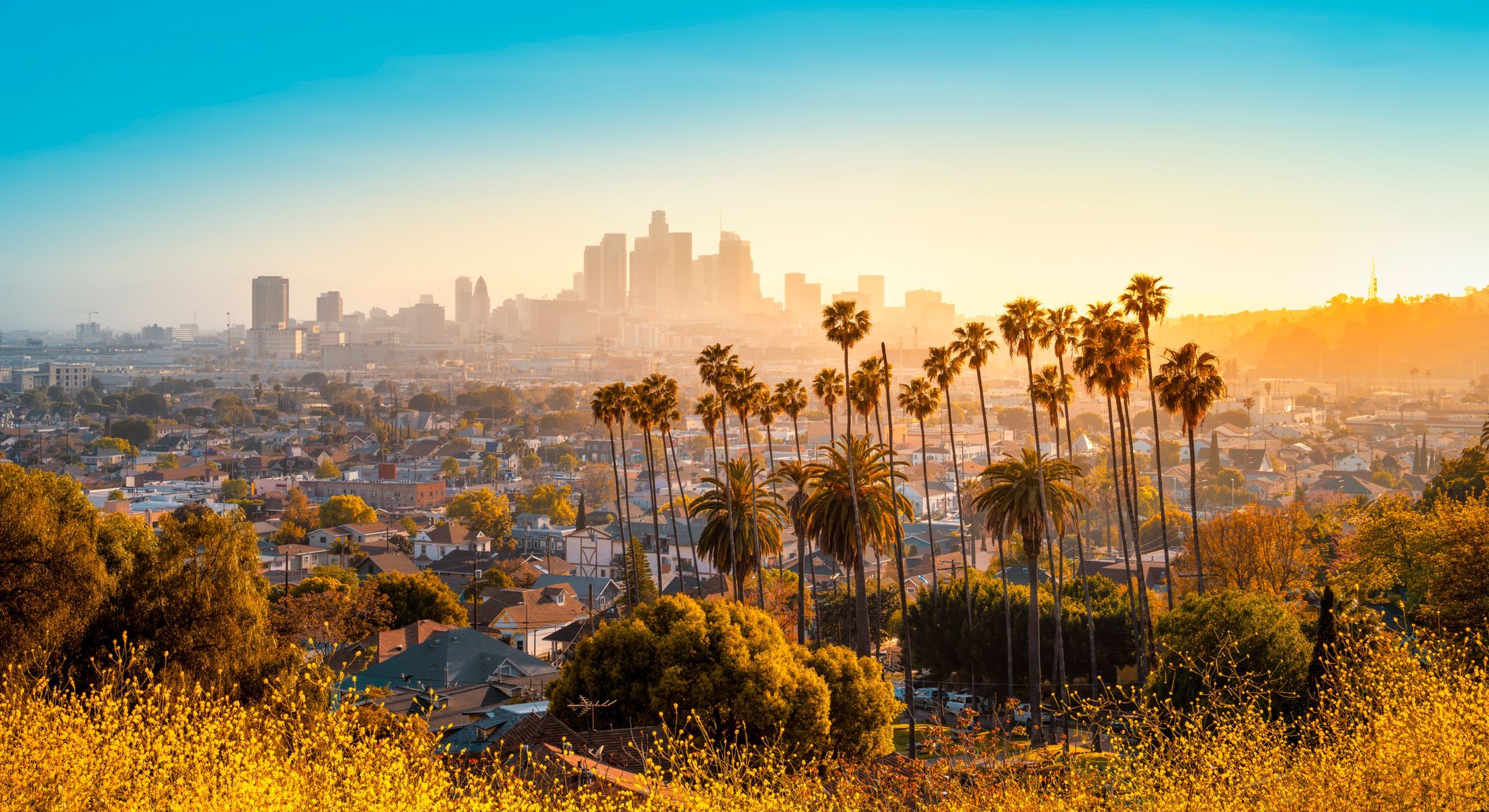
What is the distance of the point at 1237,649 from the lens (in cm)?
2241

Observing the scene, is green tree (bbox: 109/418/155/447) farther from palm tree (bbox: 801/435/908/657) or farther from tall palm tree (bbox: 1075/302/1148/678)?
tall palm tree (bbox: 1075/302/1148/678)

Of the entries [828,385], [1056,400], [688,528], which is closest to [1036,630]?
[1056,400]

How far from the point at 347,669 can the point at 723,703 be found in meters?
18.7

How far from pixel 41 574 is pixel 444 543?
182 ft

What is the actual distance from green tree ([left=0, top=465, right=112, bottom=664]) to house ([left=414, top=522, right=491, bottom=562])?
5186cm

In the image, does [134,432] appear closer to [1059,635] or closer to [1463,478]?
[1059,635]

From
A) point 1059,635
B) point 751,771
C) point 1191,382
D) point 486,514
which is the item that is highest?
point 1191,382

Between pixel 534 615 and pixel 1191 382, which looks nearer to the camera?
pixel 1191 382

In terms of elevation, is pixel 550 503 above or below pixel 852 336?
below

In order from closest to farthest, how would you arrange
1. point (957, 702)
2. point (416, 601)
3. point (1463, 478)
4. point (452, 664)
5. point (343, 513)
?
point (452, 664), point (957, 702), point (416, 601), point (1463, 478), point (343, 513)

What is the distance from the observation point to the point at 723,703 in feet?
71.9

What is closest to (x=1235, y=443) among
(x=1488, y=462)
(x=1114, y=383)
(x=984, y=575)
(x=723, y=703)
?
(x=1488, y=462)

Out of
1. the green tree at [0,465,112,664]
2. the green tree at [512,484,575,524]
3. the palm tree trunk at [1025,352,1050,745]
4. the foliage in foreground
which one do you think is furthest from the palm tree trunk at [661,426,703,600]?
the foliage in foreground

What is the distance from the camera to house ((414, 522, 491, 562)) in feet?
244
